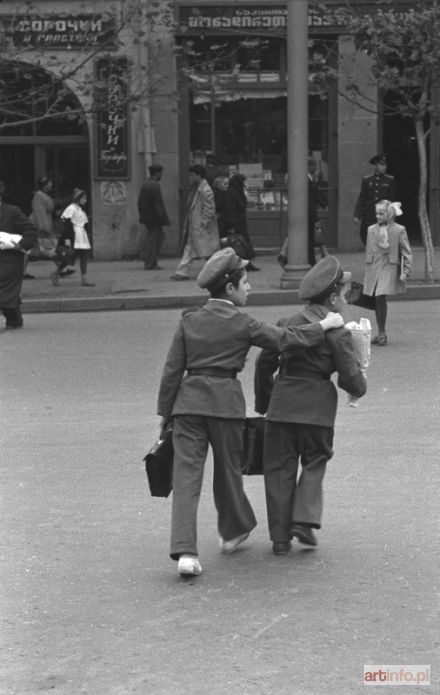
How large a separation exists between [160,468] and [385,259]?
790 cm

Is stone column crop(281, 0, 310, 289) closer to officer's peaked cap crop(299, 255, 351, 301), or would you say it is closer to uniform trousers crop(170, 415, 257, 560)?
officer's peaked cap crop(299, 255, 351, 301)

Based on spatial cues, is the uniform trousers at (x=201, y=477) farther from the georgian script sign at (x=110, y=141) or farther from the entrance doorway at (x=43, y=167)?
the entrance doorway at (x=43, y=167)

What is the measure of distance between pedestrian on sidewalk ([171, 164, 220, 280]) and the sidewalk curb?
2.38 metres

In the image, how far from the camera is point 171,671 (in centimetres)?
542

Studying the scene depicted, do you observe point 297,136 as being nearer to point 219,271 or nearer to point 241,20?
point 241,20

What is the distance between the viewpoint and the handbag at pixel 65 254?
67.9 ft

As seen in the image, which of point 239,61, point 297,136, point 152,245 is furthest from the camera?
point 239,61

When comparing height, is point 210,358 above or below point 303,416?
above

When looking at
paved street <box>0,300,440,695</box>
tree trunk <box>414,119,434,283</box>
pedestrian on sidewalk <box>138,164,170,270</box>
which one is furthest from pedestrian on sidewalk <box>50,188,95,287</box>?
paved street <box>0,300,440,695</box>

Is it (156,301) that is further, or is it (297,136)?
(297,136)

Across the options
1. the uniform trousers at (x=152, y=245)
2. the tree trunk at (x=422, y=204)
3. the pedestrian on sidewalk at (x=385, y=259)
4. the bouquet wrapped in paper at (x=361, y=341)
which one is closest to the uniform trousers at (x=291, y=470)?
Answer: the bouquet wrapped in paper at (x=361, y=341)

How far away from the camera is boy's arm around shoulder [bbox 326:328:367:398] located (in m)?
6.87

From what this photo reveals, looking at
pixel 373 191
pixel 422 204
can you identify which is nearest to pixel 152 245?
pixel 373 191

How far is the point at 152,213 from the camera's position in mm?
22906
